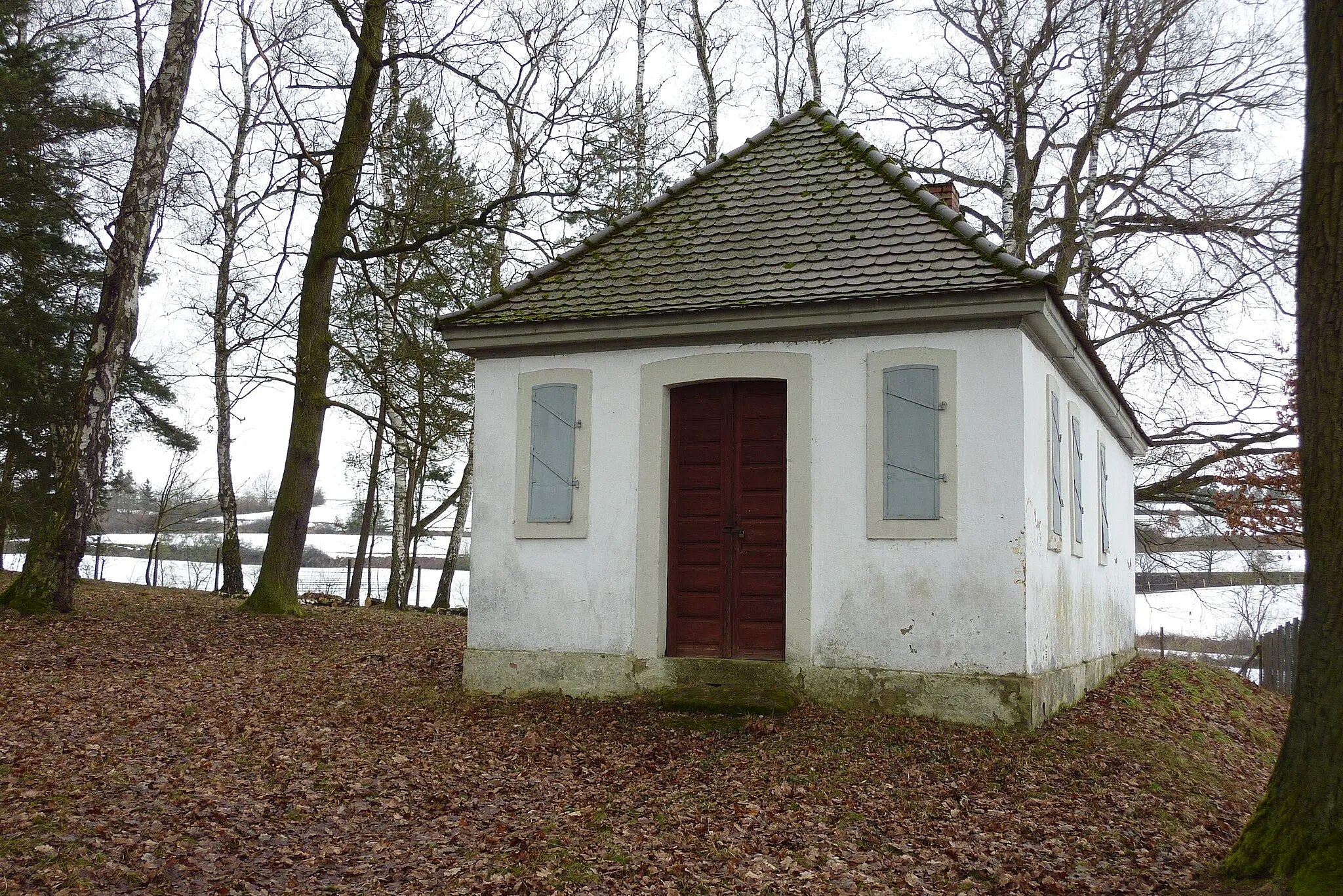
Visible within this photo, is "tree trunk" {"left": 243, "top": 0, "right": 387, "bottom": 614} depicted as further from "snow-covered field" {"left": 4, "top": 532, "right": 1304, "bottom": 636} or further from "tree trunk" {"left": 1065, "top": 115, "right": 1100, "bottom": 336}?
"tree trunk" {"left": 1065, "top": 115, "right": 1100, "bottom": 336}

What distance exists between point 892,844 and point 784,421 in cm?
439

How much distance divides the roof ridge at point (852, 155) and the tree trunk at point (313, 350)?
4476 mm

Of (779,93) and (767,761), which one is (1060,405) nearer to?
(767,761)

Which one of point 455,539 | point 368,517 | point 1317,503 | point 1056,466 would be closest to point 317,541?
point 368,517

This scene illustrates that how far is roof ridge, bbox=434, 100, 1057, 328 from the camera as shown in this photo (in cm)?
901

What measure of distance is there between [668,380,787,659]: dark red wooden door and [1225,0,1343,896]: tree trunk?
16.0ft

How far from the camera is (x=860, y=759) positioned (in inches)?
291

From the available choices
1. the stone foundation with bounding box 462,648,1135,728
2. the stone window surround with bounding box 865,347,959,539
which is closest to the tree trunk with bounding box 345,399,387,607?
the stone foundation with bounding box 462,648,1135,728

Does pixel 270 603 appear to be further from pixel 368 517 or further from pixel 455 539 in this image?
pixel 368 517

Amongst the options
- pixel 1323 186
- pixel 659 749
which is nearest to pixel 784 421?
pixel 659 749

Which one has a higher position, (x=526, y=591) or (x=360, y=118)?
Result: (x=360, y=118)

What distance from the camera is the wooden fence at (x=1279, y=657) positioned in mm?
18547

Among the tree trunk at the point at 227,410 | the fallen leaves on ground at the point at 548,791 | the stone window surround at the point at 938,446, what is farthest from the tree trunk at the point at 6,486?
the stone window surround at the point at 938,446

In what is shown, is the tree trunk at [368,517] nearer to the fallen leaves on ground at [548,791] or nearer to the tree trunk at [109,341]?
the tree trunk at [109,341]
